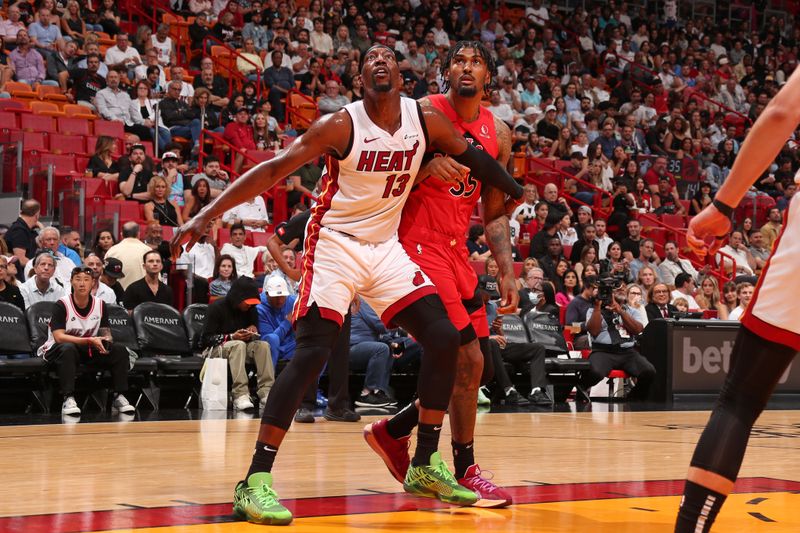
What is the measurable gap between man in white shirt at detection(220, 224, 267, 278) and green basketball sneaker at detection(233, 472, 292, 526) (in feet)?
27.8

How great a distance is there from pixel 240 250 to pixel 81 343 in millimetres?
3449

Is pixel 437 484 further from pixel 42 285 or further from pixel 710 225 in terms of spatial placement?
pixel 42 285

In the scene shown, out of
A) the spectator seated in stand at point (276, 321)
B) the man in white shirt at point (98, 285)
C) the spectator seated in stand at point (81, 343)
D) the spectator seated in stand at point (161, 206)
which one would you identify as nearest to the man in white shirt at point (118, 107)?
the spectator seated in stand at point (161, 206)

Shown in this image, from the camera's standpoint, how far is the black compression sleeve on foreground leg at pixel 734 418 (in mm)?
2969

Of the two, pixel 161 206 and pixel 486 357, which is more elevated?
pixel 486 357

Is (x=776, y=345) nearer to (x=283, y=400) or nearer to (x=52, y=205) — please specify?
(x=283, y=400)

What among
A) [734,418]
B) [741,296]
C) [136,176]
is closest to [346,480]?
[734,418]

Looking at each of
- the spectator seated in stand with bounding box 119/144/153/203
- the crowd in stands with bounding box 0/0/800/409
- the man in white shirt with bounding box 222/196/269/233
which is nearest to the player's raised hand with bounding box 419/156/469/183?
the crowd in stands with bounding box 0/0/800/409

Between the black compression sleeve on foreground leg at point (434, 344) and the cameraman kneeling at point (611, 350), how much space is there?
7.15 meters

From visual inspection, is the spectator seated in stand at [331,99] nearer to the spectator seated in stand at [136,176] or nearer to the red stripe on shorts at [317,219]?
the spectator seated in stand at [136,176]

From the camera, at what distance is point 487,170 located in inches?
193

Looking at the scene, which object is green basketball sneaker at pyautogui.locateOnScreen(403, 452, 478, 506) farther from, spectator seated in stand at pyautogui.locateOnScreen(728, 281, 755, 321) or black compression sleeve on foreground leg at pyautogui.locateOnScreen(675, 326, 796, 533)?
spectator seated in stand at pyautogui.locateOnScreen(728, 281, 755, 321)

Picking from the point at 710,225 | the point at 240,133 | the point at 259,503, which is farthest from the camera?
the point at 240,133

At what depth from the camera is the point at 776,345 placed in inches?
116
